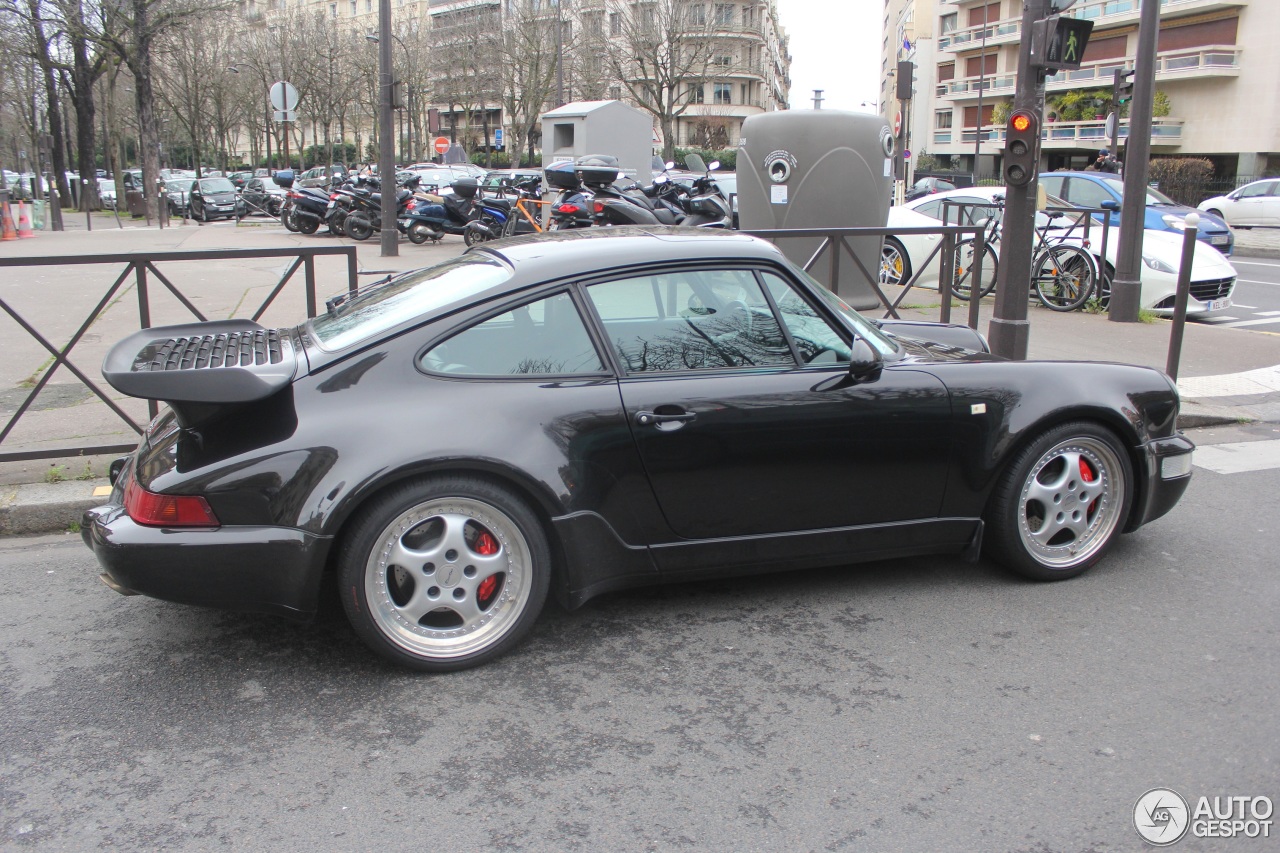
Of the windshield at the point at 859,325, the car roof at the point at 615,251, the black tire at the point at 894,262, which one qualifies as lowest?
the black tire at the point at 894,262

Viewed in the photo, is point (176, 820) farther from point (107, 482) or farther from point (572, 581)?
point (107, 482)

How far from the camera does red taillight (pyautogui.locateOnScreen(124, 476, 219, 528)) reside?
3191mm

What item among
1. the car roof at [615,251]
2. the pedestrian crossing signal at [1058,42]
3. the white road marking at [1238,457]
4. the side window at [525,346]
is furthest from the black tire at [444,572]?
the pedestrian crossing signal at [1058,42]

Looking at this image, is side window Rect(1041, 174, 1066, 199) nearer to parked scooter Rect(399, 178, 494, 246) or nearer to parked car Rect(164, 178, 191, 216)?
parked scooter Rect(399, 178, 494, 246)

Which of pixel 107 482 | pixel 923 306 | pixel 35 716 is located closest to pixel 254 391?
pixel 35 716

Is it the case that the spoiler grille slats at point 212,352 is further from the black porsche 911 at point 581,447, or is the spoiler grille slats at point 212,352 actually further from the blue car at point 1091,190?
the blue car at point 1091,190

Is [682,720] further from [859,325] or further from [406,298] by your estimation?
[406,298]

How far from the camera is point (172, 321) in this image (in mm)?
10211

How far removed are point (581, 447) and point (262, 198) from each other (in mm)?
35756

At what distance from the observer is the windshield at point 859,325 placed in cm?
395

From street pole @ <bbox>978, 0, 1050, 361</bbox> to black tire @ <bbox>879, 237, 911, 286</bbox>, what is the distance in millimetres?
4420

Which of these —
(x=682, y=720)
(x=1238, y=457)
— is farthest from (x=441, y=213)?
(x=682, y=720)

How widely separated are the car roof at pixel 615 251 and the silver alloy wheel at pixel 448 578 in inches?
33.3

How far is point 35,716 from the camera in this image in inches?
126
